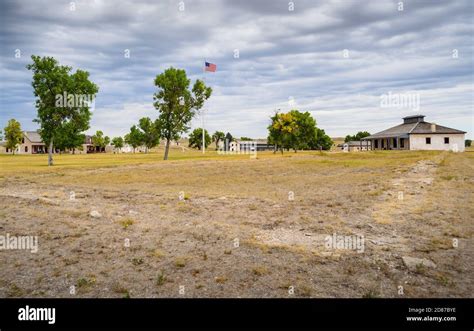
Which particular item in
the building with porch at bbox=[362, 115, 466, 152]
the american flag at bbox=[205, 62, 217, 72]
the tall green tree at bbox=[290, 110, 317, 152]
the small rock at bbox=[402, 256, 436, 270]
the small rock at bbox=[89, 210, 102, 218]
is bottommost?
the small rock at bbox=[402, 256, 436, 270]

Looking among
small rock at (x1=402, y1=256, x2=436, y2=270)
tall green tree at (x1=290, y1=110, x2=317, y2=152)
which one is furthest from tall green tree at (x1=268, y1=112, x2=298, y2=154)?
small rock at (x1=402, y1=256, x2=436, y2=270)

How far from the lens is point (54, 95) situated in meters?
43.8

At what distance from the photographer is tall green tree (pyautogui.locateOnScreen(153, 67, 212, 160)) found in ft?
199

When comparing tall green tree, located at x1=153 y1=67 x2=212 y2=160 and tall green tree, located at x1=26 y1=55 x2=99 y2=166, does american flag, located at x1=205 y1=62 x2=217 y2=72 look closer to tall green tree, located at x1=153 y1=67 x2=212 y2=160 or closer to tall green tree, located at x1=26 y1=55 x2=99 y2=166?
tall green tree, located at x1=153 y1=67 x2=212 y2=160

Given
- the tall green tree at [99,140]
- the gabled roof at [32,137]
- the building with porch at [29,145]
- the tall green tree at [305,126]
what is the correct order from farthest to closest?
the tall green tree at [99,140], the gabled roof at [32,137], the building with porch at [29,145], the tall green tree at [305,126]

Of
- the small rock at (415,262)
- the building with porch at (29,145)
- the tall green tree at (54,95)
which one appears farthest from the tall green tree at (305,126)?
the building with porch at (29,145)

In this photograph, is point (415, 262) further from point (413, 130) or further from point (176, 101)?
point (413, 130)

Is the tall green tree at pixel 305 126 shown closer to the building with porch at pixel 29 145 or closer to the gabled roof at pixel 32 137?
the building with porch at pixel 29 145

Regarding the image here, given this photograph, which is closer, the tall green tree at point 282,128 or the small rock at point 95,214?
the small rock at point 95,214

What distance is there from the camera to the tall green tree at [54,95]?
43.1 m

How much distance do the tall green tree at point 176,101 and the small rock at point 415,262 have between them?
55.6 meters

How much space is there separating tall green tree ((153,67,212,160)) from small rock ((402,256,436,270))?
55579 mm

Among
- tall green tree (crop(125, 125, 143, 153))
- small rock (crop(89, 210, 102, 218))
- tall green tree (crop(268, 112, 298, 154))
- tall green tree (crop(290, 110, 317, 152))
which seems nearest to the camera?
small rock (crop(89, 210, 102, 218))
